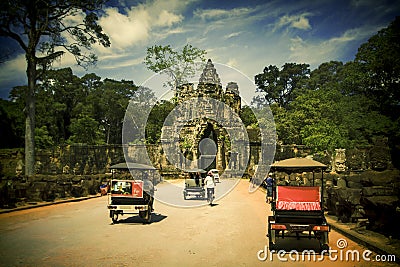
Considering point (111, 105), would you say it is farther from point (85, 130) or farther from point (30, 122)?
point (30, 122)

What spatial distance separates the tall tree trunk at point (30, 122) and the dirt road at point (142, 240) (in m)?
9.16

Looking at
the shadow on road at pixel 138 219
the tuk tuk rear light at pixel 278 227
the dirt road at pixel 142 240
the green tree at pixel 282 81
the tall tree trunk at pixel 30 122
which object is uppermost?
the green tree at pixel 282 81

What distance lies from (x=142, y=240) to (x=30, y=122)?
55.9 ft

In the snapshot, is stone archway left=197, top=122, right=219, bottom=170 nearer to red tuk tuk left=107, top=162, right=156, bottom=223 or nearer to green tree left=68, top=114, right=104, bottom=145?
green tree left=68, top=114, right=104, bottom=145

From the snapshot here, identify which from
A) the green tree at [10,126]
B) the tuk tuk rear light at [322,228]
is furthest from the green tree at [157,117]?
the tuk tuk rear light at [322,228]

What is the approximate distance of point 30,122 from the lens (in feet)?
76.0

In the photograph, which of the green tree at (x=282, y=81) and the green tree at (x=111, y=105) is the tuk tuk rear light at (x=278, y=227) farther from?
the green tree at (x=282, y=81)

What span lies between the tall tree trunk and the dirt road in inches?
361

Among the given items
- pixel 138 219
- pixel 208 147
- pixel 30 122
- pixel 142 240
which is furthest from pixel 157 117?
pixel 142 240

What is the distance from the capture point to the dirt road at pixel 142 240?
7496 millimetres

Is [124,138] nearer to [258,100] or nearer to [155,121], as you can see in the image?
[155,121]

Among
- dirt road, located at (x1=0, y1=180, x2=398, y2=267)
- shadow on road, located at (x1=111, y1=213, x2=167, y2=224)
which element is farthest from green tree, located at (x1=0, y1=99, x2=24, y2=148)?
shadow on road, located at (x1=111, y1=213, x2=167, y2=224)

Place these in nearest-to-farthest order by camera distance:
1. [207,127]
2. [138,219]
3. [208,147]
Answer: [138,219]
[207,127]
[208,147]

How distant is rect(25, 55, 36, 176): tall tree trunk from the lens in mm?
22703
